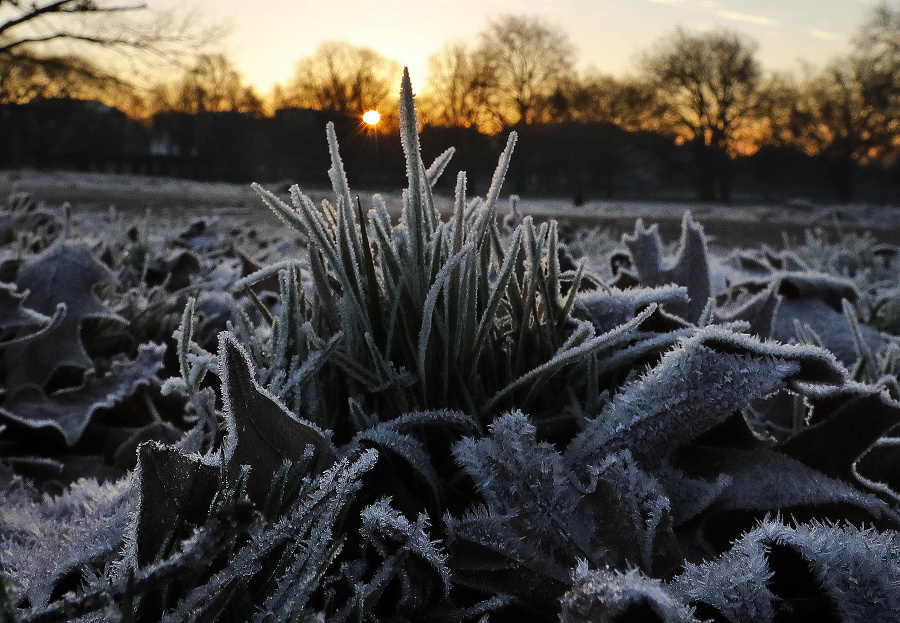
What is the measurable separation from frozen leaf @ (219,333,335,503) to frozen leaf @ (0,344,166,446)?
28.2 inches

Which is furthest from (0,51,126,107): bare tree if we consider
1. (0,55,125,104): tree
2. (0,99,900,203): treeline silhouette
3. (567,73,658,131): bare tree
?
(567,73,658,131): bare tree

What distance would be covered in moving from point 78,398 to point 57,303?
361mm

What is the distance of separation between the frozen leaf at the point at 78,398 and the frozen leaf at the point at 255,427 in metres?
0.72

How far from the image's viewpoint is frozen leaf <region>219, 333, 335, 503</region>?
0.70 metres

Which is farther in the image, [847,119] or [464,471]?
[847,119]

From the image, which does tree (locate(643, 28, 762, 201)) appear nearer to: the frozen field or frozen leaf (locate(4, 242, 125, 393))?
the frozen field

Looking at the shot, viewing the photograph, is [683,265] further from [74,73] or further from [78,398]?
[74,73]

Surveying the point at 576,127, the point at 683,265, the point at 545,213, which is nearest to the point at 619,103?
the point at 576,127

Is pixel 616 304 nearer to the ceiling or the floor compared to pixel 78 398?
nearer to the ceiling

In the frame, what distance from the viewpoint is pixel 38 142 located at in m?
32.2

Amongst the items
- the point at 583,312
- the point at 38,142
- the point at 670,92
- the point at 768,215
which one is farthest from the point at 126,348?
the point at 670,92

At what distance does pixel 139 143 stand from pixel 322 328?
4009 cm

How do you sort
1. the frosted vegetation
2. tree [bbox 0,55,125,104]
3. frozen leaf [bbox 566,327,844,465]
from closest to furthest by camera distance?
the frosted vegetation, frozen leaf [bbox 566,327,844,465], tree [bbox 0,55,125,104]

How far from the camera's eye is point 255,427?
0.74 meters
